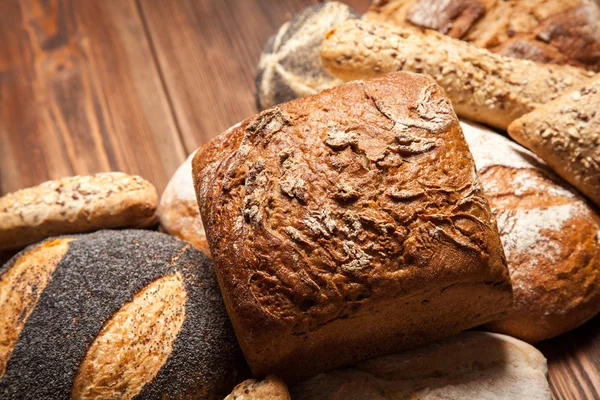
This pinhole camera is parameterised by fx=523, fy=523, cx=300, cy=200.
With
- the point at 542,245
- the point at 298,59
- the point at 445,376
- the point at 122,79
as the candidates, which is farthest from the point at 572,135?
the point at 122,79

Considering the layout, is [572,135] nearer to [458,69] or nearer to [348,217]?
[458,69]

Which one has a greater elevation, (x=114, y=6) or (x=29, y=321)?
(x=114, y=6)

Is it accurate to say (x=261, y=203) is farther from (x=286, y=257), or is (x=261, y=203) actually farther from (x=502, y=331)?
(x=502, y=331)

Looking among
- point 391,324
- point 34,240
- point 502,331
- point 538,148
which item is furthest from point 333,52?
point 34,240

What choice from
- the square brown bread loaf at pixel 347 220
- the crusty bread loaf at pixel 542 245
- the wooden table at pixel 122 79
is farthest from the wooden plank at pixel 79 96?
the crusty bread loaf at pixel 542 245

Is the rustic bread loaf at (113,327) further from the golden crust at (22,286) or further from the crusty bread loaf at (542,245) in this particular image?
the crusty bread loaf at (542,245)

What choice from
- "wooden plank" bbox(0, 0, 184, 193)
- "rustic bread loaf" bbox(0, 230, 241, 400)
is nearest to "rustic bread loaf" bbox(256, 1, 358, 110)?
"wooden plank" bbox(0, 0, 184, 193)
